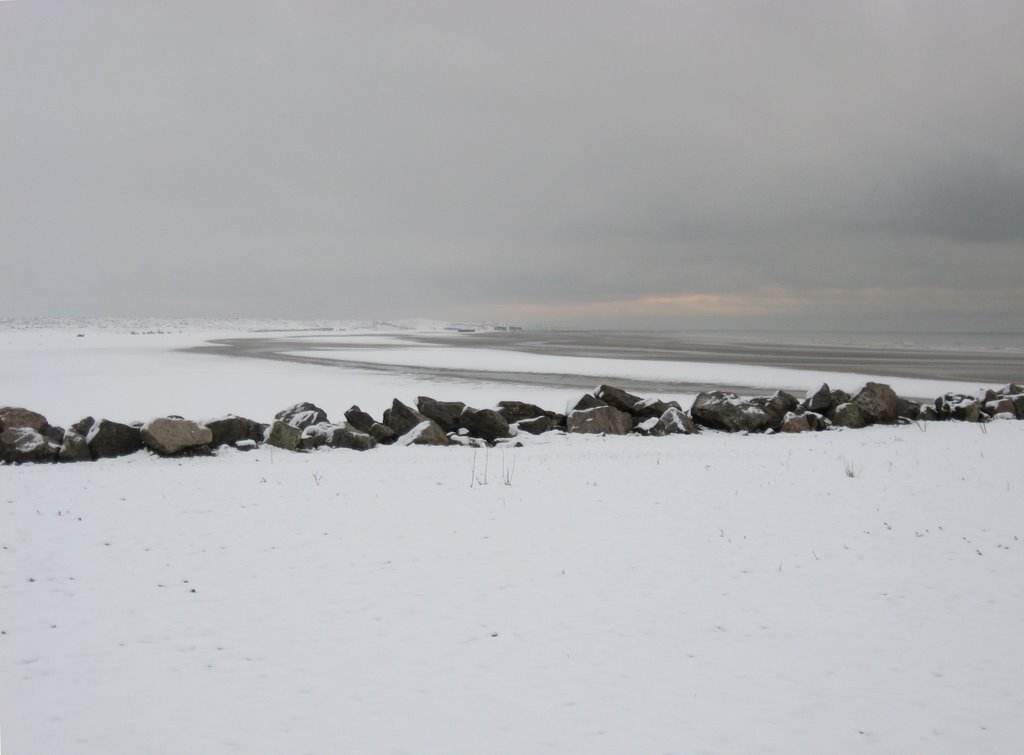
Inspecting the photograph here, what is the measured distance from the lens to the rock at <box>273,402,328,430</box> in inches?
645

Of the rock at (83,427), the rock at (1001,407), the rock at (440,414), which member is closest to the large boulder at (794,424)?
the rock at (1001,407)

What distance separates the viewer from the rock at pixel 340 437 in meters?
15.4

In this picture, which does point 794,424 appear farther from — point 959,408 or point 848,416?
point 959,408

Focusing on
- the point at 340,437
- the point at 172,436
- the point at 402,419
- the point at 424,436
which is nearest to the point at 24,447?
the point at 172,436

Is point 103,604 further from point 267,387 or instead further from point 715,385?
point 715,385

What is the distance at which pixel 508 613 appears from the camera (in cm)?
675

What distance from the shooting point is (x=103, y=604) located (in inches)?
267

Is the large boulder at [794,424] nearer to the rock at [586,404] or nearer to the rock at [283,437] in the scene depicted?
the rock at [586,404]

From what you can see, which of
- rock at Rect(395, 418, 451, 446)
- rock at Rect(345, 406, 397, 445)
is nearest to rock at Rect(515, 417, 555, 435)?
rock at Rect(395, 418, 451, 446)

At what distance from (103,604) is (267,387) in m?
22.1

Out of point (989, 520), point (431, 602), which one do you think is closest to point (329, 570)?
point (431, 602)

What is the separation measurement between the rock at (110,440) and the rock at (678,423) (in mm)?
13018

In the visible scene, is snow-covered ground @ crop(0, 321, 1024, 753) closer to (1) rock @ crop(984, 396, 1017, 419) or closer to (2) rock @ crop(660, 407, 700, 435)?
(2) rock @ crop(660, 407, 700, 435)

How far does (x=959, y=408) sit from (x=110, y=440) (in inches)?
916
